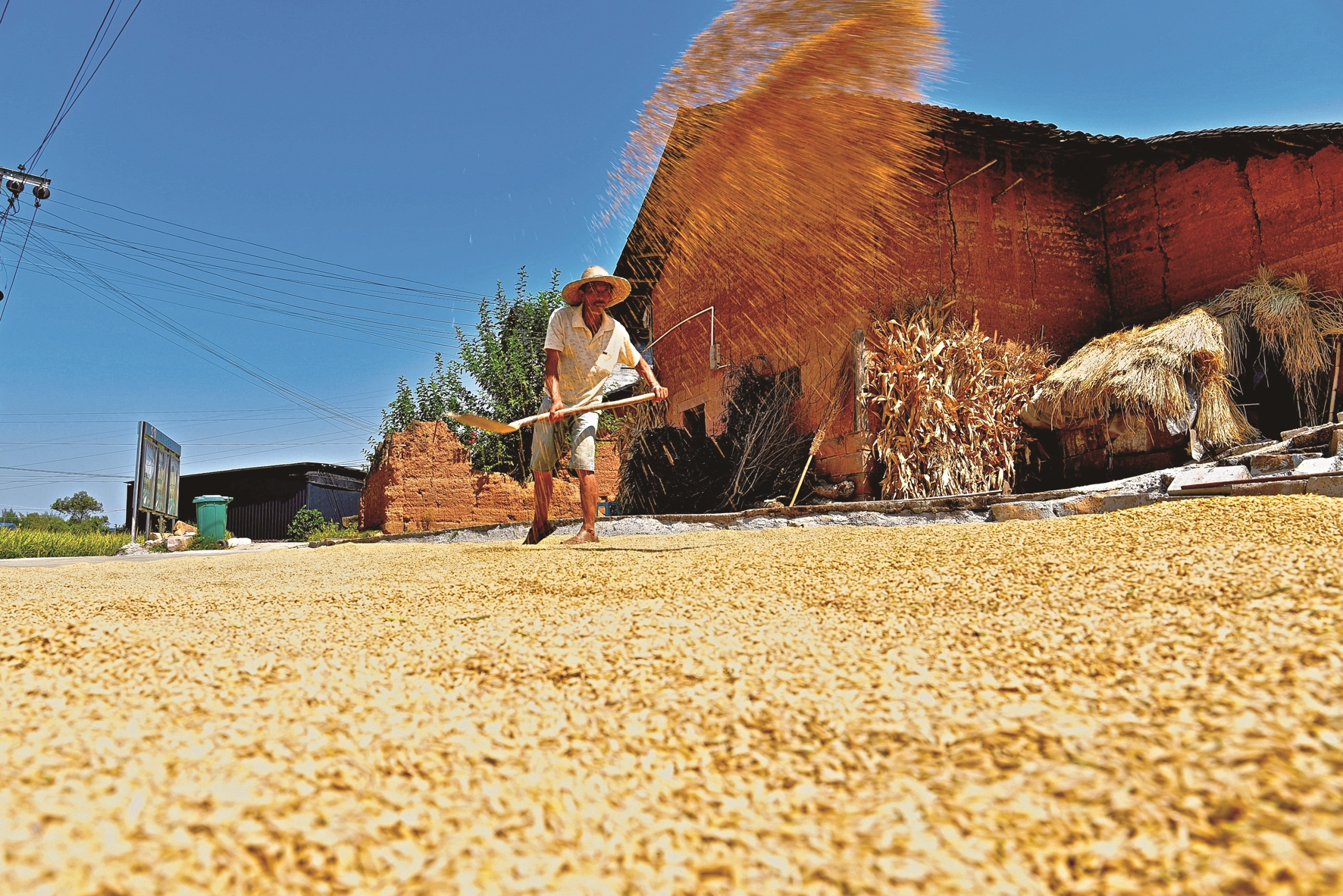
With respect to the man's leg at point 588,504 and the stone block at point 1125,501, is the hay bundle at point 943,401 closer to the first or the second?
the stone block at point 1125,501

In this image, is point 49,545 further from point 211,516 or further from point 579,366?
point 579,366

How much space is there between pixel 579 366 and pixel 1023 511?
235cm

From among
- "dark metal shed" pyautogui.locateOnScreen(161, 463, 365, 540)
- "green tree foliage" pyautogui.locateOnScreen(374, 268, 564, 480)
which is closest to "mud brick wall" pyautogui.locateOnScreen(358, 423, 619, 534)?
"green tree foliage" pyautogui.locateOnScreen(374, 268, 564, 480)

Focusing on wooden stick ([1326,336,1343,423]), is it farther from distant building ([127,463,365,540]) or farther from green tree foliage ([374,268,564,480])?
distant building ([127,463,365,540])

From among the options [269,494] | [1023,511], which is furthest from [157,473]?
[1023,511]

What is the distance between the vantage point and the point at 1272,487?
2840 millimetres

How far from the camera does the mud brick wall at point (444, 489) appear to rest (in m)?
9.60

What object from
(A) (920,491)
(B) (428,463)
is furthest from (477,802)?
(B) (428,463)

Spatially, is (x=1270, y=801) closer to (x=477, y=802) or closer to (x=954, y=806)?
(x=954, y=806)

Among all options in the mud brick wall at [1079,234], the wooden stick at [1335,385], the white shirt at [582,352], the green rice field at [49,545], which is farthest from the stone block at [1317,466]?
the green rice field at [49,545]

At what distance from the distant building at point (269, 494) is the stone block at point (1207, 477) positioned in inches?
809

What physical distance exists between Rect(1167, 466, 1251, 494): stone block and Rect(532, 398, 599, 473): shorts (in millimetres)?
2731

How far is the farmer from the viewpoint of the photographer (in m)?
3.82

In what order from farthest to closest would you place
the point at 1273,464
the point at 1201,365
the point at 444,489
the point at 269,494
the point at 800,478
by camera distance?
the point at 269,494
the point at 444,489
the point at 800,478
the point at 1201,365
the point at 1273,464
